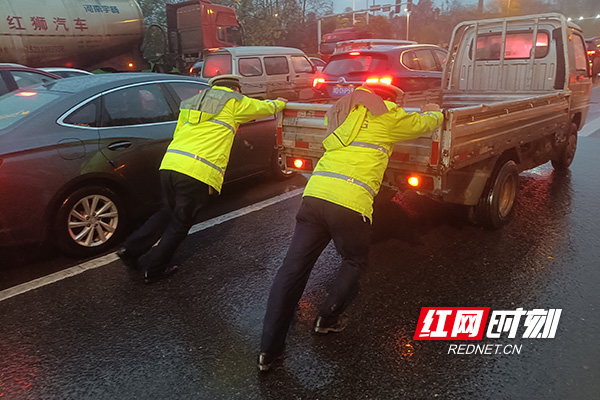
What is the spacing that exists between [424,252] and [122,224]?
2.91 meters

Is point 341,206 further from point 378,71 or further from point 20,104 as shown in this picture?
point 378,71

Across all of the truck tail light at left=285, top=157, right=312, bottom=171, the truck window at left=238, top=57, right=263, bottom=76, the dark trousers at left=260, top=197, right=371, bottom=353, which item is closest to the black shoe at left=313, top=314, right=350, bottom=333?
the dark trousers at left=260, top=197, right=371, bottom=353

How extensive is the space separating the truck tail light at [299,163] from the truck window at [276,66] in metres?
8.22

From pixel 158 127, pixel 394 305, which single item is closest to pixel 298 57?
pixel 158 127

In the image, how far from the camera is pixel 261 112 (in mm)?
3717

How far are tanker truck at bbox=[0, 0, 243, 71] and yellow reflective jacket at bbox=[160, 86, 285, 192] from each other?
40.7 ft

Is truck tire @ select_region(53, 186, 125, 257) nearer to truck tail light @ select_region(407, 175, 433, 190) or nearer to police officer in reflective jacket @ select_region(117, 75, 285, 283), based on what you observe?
police officer in reflective jacket @ select_region(117, 75, 285, 283)

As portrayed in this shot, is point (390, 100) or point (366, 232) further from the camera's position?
point (390, 100)

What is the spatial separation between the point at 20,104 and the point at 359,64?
623 cm

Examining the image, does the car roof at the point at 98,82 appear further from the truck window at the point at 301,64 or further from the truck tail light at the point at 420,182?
the truck window at the point at 301,64

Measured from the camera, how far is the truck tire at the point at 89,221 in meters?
4.02

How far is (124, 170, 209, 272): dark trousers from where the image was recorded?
11.7ft

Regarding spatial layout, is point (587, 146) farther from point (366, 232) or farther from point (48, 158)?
point (48, 158)

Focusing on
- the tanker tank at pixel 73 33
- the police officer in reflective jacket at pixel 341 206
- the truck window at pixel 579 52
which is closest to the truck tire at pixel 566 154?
the truck window at pixel 579 52
